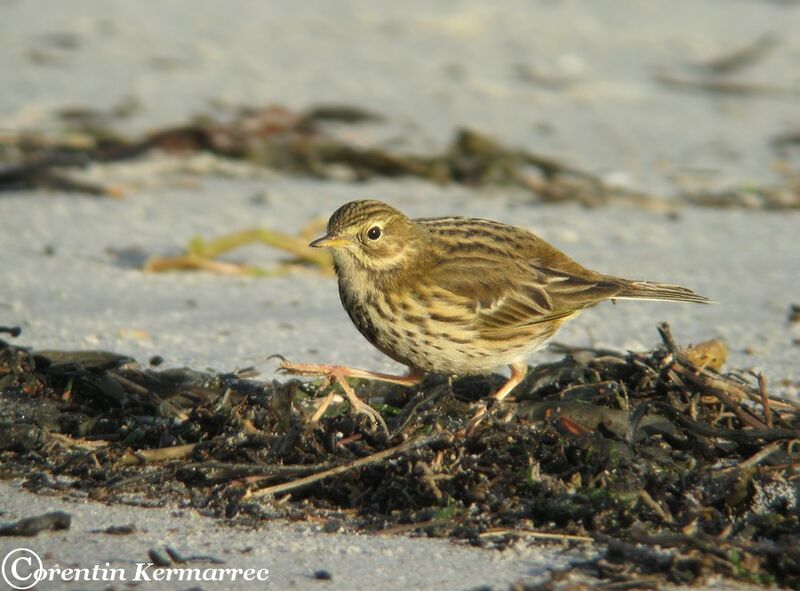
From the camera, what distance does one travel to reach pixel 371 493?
16.5 ft

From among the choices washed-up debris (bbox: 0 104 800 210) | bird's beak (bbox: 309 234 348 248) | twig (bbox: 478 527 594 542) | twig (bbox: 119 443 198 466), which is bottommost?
twig (bbox: 119 443 198 466)

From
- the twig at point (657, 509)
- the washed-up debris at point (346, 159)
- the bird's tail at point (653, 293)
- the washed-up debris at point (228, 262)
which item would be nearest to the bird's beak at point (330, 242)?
the bird's tail at point (653, 293)

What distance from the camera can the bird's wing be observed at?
20.9 feet

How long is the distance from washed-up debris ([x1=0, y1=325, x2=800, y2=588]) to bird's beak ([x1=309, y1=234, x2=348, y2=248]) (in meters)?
0.82

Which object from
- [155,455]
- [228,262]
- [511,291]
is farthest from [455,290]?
[228,262]

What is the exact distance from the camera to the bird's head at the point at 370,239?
641 cm

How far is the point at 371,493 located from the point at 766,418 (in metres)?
1.72

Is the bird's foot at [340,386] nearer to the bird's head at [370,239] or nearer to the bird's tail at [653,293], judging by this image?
the bird's head at [370,239]

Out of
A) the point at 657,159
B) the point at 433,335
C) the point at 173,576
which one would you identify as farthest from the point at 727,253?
the point at 173,576

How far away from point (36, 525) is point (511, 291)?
283cm

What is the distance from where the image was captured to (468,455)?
A: 5.10m

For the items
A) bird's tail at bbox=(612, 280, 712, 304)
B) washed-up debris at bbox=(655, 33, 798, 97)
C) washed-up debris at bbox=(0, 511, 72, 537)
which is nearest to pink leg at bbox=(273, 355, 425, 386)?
washed-up debris at bbox=(0, 511, 72, 537)

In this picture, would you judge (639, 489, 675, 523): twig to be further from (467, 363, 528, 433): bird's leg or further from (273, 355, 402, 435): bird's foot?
(273, 355, 402, 435): bird's foot

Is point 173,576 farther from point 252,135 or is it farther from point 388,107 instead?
point 388,107
